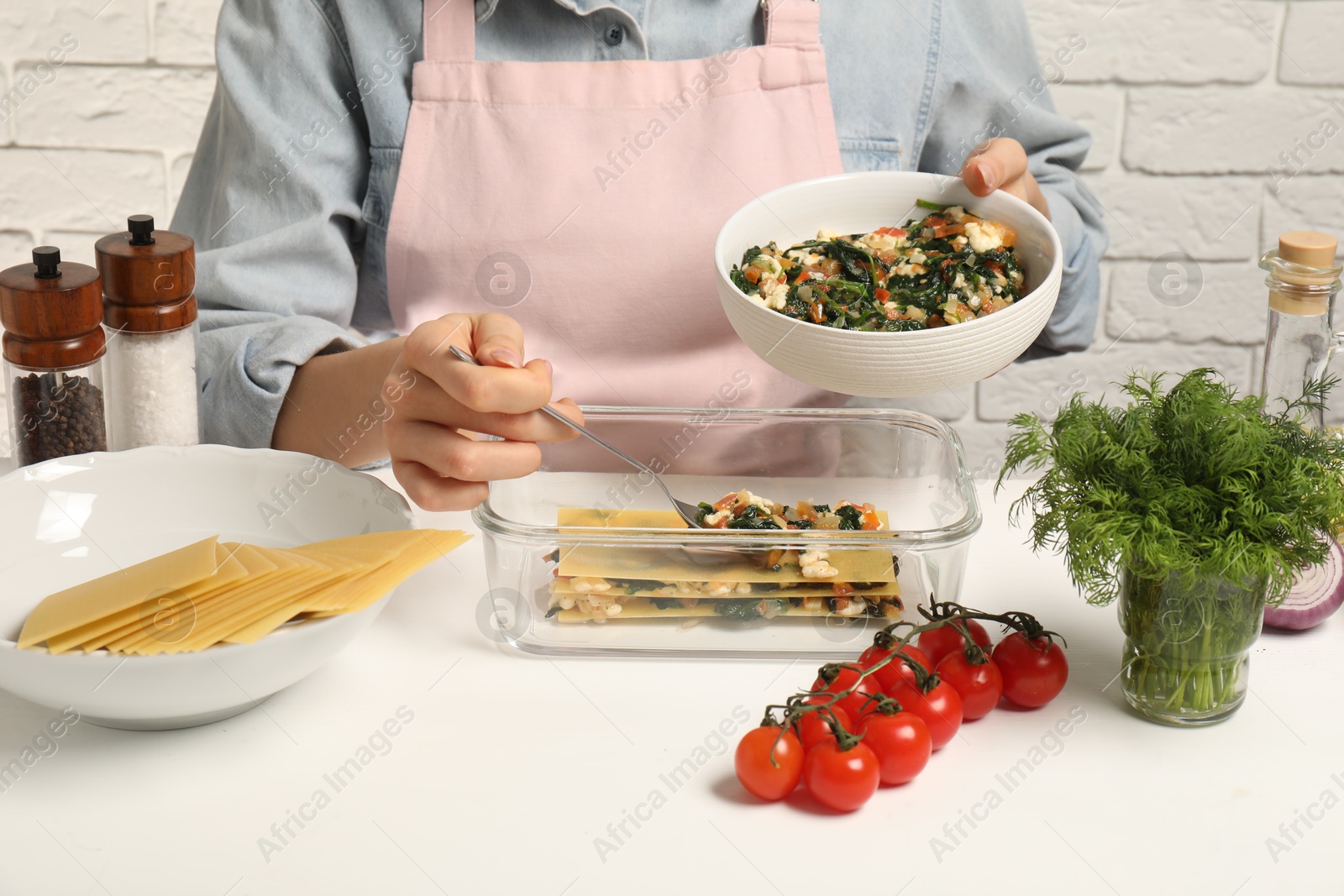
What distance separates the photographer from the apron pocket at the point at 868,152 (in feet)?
3.62

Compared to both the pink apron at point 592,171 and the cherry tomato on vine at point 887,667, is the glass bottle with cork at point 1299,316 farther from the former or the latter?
the pink apron at point 592,171

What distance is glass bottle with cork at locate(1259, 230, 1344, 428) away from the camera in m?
0.76

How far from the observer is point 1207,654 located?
685mm

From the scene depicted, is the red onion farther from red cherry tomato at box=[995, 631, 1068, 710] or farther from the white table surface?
red cherry tomato at box=[995, 631, 1068, 710]

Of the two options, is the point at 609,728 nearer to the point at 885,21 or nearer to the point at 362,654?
the point at 362,654

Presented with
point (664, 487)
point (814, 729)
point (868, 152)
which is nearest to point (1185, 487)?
point (814, 729)

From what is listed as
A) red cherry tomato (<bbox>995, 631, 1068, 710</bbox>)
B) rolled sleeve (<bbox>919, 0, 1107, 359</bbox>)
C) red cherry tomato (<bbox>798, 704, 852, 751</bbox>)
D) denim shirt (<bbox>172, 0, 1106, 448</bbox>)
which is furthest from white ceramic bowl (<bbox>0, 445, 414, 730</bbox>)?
rolled sleeve (<bbox>919, 0, 1107, 359</bbox>)

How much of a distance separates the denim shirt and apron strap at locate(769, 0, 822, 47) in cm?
2

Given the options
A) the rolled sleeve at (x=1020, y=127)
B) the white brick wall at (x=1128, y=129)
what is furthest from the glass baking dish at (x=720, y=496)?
the white brick wall at (x=1128, y=129)

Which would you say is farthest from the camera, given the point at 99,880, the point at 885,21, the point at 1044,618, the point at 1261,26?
the point at 1261,26

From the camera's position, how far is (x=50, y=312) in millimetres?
762

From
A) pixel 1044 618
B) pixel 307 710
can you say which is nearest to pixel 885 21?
pixel 1044 618

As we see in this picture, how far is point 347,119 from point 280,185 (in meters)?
0.08

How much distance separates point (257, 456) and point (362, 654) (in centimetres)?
16
